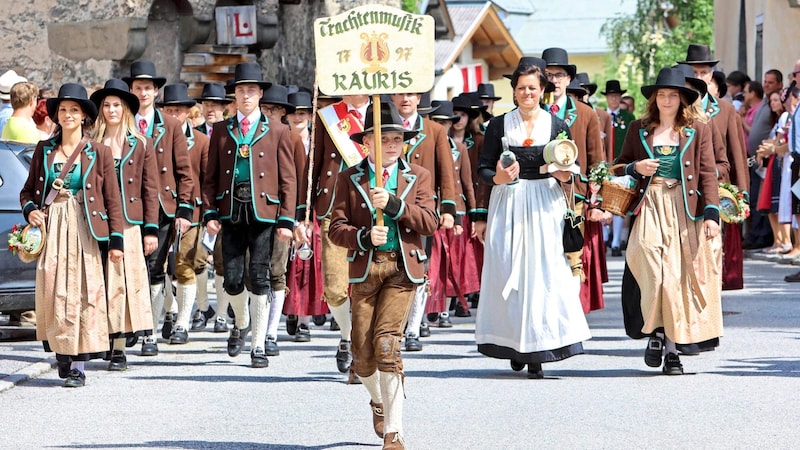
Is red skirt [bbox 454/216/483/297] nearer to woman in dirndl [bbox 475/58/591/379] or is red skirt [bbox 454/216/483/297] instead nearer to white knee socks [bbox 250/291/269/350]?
white knee socks [bbox 250/291/269/350]

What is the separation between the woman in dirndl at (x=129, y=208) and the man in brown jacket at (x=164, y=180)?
0.81 m

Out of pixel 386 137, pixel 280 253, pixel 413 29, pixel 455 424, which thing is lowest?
pixel 455 424

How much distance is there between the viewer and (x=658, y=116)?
37.0 feet

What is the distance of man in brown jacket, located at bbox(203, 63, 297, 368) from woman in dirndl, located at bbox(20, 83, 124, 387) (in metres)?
1.07

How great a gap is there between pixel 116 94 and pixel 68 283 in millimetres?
1445

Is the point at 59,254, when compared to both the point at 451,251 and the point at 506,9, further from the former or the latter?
the point at 506,9

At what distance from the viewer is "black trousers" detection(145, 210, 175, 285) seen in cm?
1250

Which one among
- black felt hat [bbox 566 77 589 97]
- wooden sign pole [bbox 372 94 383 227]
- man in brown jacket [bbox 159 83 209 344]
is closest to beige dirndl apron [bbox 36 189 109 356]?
man in brown jacket [bbox 159 83 209 344]

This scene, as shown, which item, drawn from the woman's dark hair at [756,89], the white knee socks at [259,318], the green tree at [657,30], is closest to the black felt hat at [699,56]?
the white knee socks at [259,318]

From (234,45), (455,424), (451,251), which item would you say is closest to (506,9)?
(234,45)

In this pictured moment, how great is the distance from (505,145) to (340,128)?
1.50 meters

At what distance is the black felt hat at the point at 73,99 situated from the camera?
429 inches

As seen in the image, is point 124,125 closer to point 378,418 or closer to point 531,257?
point 531,257

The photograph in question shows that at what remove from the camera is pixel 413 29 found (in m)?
8.66
